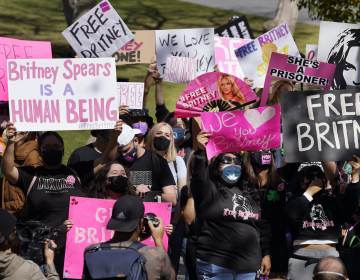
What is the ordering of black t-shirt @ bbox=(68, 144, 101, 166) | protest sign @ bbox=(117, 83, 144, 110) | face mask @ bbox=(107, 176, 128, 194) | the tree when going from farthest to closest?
the tree → protest sign @ bbox=(117, 83, 144, 110) → black t-shirt @ bbox=(68, 144, 101, 166) → face mask @ bbox=(107, 176, 128, 194)

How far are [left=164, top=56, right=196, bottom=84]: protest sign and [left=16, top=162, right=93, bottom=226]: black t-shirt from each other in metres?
3.13

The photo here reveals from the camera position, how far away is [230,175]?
855cm

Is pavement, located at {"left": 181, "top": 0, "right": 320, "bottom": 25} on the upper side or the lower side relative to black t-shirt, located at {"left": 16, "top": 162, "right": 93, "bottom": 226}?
upper

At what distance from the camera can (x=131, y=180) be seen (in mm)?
9188

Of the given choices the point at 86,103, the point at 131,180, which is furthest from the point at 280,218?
the point at 86,103

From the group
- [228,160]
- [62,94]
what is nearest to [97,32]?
[62,94]

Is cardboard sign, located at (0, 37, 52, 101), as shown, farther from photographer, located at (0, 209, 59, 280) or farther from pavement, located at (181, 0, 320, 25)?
pavement, located at (181, 0, 320, 25)

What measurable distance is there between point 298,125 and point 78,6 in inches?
483

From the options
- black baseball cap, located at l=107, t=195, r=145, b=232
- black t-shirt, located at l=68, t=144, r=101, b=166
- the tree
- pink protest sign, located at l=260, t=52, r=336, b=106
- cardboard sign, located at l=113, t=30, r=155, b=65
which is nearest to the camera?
black baseball cap, located at l=107, t=195, r=145, b=232

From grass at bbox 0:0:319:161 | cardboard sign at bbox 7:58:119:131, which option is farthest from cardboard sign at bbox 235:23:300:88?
grass at bbox 0:0:319:161

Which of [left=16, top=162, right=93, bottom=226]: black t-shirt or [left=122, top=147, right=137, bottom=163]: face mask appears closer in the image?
[left=16, top=162, right=93, bottom=226]: black t-shirt

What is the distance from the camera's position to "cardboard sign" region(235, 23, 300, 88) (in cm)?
1242

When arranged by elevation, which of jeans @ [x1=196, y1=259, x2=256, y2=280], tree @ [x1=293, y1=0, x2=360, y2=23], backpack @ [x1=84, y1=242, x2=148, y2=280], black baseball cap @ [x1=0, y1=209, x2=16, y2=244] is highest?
tree @ [x1=293, y1=0, x2=360, y2=23]

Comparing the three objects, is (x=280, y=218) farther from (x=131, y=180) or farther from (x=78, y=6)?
(x=78, y=6)
